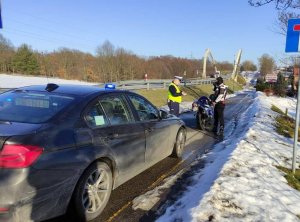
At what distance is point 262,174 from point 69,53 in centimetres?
6816

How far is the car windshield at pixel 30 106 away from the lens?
4145 mm

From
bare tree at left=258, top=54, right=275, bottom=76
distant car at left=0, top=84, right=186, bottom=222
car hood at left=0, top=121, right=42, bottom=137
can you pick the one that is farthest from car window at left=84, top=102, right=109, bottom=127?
bare tree at left=258, top=54, right=275, bottom=76

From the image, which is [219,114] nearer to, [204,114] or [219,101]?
[219,101]

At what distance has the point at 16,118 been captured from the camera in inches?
163

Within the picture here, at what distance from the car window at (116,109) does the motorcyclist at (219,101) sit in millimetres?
6043

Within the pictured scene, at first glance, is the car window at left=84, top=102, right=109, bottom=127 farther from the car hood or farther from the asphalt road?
the asphalt road

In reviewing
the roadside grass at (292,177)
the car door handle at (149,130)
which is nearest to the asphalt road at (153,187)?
the car door handle at (149,130)

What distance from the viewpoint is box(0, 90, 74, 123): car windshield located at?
13.6 feet

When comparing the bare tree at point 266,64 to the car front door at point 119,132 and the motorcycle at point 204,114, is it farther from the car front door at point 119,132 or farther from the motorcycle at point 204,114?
the car front door at point 119,132

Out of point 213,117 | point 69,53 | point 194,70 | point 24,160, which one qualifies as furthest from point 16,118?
point 194,70

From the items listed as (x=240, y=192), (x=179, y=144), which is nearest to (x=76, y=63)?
(x=179, y=144)

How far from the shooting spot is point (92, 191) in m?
4.35

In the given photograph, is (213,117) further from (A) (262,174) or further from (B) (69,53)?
(B) (69,53)

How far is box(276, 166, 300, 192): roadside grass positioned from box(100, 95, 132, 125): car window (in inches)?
125
